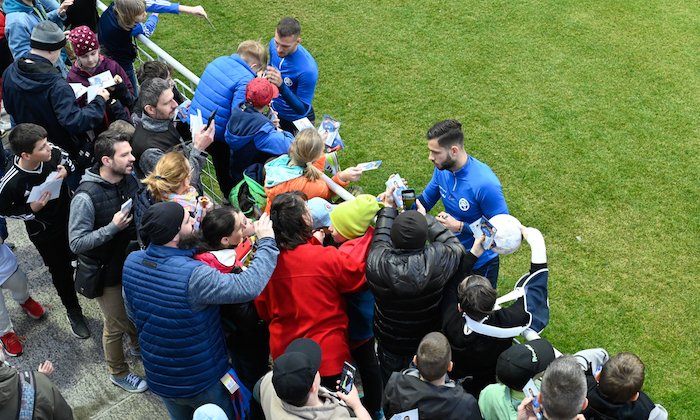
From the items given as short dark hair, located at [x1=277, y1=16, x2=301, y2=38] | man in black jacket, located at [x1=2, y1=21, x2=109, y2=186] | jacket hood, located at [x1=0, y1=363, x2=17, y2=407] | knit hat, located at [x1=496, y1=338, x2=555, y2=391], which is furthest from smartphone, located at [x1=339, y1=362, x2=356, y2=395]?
short dark hair, located at [x1=277, y1=16, x2=301, y2=38]

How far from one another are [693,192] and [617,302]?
1.93 metres

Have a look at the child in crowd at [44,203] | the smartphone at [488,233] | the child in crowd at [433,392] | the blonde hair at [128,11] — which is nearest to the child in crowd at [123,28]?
the blonde hair at [128,11]

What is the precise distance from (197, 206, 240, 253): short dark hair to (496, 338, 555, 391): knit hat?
1670mm

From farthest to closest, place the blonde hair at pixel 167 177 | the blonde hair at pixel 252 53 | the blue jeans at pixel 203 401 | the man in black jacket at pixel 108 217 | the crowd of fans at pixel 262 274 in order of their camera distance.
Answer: the blonde hair at pixel 252 53 → the man in black jacket at pixel 108 217 → the blonde hair at pixel 167 177 → the blue jeans at pixel 203 401 → the crowd of fans at pixel 262 274

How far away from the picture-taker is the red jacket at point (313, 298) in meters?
3.96

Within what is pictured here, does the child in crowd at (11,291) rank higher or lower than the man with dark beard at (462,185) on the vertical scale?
lower

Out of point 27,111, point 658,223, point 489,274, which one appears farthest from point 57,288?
point 658,223

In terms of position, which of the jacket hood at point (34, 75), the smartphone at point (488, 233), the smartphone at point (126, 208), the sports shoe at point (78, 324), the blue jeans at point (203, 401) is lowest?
the sports shoe at point (78, 324)

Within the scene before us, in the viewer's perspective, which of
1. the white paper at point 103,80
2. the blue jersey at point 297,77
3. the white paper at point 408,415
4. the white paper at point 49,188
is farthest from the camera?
the blue jersey at point 297,77

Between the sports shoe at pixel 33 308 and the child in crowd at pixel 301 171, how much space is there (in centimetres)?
222

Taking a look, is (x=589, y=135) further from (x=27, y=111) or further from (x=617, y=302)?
(x=27, y=111)

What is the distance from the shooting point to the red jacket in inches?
156

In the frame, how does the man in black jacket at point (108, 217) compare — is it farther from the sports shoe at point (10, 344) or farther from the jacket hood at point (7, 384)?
the jacket hood at point (7, 384)

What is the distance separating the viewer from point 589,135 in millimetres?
7969
